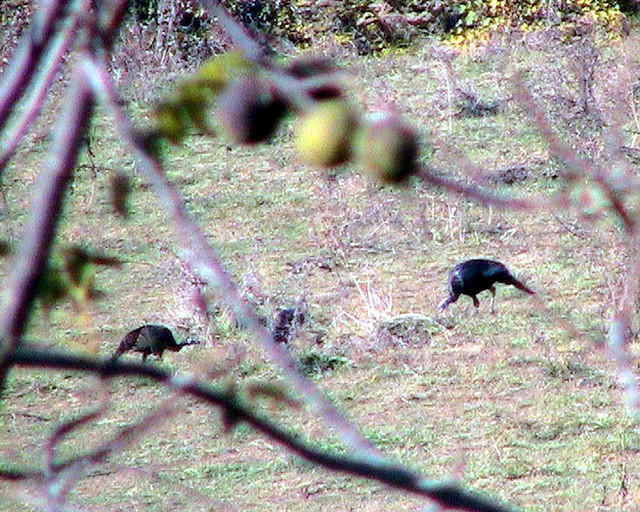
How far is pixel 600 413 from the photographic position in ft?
15.4

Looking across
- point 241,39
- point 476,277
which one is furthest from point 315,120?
point 476,277

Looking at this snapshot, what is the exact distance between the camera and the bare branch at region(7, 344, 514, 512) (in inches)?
15.7

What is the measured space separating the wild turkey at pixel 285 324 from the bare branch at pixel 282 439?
495 cm

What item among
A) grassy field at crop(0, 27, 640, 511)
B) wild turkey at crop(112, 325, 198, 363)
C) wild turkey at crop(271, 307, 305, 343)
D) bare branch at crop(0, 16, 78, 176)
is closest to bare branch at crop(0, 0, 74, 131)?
bare branch at crop(0, 16, 78, 176)

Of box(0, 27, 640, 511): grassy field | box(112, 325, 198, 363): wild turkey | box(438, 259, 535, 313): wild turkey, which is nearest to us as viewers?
box(0, 27, 640, 511): grassy field

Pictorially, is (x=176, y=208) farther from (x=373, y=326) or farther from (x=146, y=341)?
(x=373, y=326)

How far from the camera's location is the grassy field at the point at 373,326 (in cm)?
429

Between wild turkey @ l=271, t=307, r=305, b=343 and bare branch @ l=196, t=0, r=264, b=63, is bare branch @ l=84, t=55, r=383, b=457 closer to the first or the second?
bare branch @ l=196, t=0, r=264, b=63

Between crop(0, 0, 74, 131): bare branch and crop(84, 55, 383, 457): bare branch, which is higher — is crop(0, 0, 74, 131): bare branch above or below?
above

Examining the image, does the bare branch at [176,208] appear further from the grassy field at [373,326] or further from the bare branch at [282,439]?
the grassy field at [373,326]

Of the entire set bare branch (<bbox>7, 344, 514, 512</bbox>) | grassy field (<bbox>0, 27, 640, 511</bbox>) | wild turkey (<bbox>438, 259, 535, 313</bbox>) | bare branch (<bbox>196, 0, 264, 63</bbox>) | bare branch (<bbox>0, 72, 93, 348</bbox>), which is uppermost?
bare branch (<bbox>196, 0, 264, 63</bbox>)

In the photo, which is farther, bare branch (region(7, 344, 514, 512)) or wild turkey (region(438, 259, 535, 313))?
wild turkey (region(438, 259, 535, 313))

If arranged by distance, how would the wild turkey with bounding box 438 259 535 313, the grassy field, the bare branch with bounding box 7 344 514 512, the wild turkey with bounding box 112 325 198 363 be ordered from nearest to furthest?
1. the bare branch with bounding box 7 344 514 512
2. the grassy field
3. the wild turkey with bounding box 112 325 198 363
4. the wild turkey with bounding box 438 259 535 313

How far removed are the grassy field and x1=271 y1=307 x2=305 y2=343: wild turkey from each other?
0.05 metres
